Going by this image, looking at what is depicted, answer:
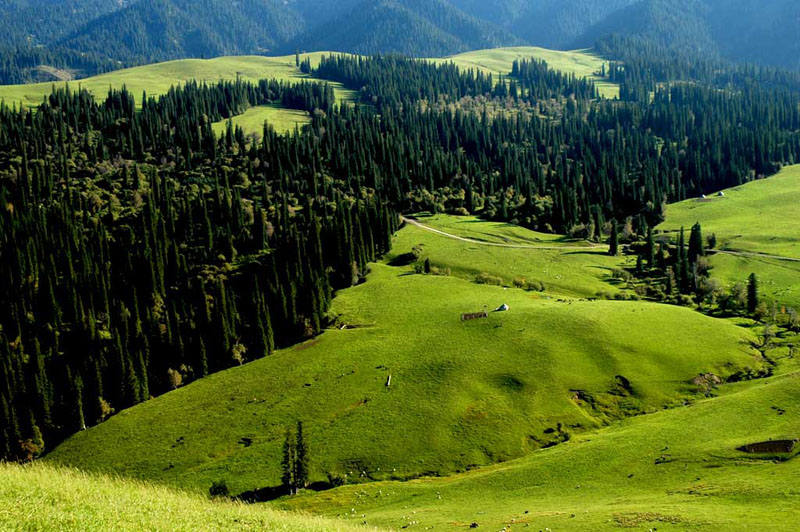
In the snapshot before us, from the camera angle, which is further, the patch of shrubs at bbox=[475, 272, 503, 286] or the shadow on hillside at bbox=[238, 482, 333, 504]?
the patch of shrubs at bbox=[475, 272, 503, 286]

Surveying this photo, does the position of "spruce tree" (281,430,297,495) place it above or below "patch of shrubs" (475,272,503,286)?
below

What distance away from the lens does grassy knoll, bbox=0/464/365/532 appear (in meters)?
32.0

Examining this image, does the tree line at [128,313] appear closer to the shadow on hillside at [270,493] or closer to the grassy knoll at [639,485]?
the shadow on hillside at [270,493]

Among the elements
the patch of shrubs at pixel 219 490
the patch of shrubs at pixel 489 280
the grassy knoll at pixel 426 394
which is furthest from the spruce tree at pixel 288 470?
the patch of shrubs at pixel 489 280

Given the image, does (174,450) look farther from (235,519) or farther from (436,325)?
(235,519)

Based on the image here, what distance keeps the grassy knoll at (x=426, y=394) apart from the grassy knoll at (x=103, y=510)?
57.2 m

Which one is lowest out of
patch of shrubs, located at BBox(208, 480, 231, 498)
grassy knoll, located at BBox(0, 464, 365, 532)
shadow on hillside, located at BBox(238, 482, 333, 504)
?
shadow on hillside, located at BBox(238, 482, 333, 504)

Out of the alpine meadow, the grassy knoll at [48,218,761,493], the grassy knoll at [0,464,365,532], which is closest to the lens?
the grassy knoll at [0,464,365,532]

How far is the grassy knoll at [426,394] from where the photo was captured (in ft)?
334

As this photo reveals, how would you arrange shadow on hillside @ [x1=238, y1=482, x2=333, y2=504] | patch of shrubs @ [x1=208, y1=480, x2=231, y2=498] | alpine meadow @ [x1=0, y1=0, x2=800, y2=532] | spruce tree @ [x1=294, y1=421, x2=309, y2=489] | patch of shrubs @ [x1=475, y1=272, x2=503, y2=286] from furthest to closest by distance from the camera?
patch of shrubs @ [x1=475, y1=272, x2=503, y2=286]
spruce tree @ [x1=294, y1=421, x2=309, y2=489]
shadow on hillside @ [x1=238, y1=482, x2=333, y2=504]
patch of shrubs @ [x1=208, y1=480, x2=231, y2=498]
alpine meadow @ [x1=0, y1=0, x2=800, y2=532]

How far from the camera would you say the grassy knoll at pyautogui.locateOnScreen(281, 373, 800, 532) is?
61.0m

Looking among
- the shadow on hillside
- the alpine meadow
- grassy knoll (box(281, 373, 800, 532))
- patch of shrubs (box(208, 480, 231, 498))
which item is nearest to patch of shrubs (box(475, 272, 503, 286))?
the alpine meadow

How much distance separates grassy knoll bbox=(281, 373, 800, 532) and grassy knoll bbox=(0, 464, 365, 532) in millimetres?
31843

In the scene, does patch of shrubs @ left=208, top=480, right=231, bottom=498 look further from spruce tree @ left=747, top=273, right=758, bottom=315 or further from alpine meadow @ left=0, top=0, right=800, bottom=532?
spruce tree @ left=747, top=273, right=758, bottom=315
